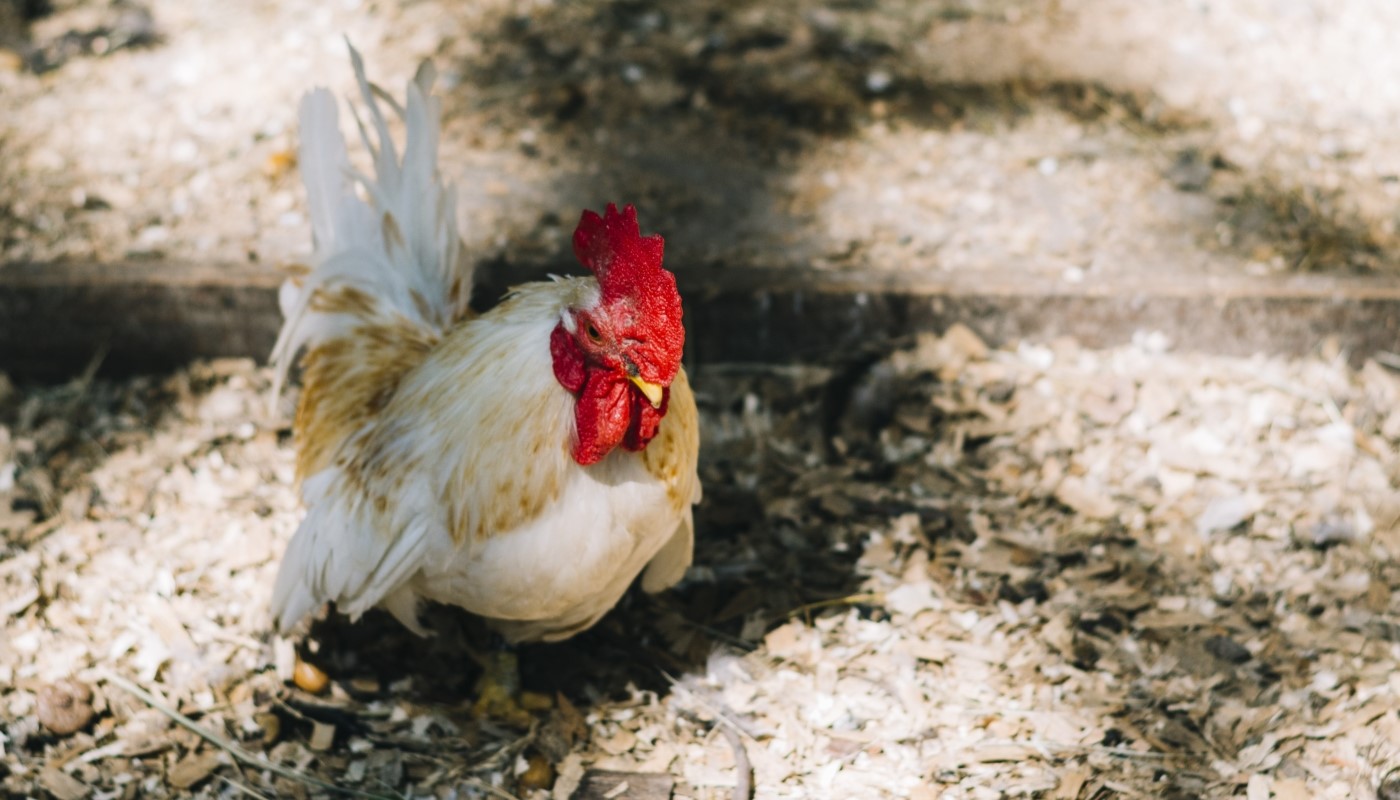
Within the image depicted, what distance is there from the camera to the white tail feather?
10.4 ft

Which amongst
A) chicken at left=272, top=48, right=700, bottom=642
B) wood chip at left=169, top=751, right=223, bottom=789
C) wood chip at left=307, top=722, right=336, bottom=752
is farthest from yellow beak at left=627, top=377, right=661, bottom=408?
wood chip at left=169, top=751, right=223, bottom=789

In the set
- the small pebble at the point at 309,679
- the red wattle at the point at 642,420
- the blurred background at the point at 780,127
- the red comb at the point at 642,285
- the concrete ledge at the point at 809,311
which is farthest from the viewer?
the blurred background at the point at 780,127

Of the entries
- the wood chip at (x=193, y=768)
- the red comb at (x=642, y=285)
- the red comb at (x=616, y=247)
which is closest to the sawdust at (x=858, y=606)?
the wood chip at (x=193, y=768)

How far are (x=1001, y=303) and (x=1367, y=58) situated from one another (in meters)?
2.68

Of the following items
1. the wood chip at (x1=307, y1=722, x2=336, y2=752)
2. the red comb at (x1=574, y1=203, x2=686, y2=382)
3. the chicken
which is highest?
the red comb at (x1=574, y1=203, x2=686, y2=382)

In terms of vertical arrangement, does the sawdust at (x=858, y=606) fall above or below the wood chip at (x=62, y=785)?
below

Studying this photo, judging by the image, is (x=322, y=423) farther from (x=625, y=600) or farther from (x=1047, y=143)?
(x=1047, y=143)

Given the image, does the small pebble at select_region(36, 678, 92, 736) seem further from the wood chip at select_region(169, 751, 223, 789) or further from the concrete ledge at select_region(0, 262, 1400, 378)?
the concrete ledge at select_region(0, 262, 1400, 378)

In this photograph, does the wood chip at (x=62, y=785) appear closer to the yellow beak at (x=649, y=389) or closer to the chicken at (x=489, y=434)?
the chicken at (x=489, y=434)

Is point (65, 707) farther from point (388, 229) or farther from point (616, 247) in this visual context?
point (616, 247)

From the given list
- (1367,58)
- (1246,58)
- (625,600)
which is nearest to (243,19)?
(625,600)

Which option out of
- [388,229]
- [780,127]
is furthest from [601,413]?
[780,127]

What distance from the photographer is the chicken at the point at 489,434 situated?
238 cm

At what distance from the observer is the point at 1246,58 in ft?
17.1
